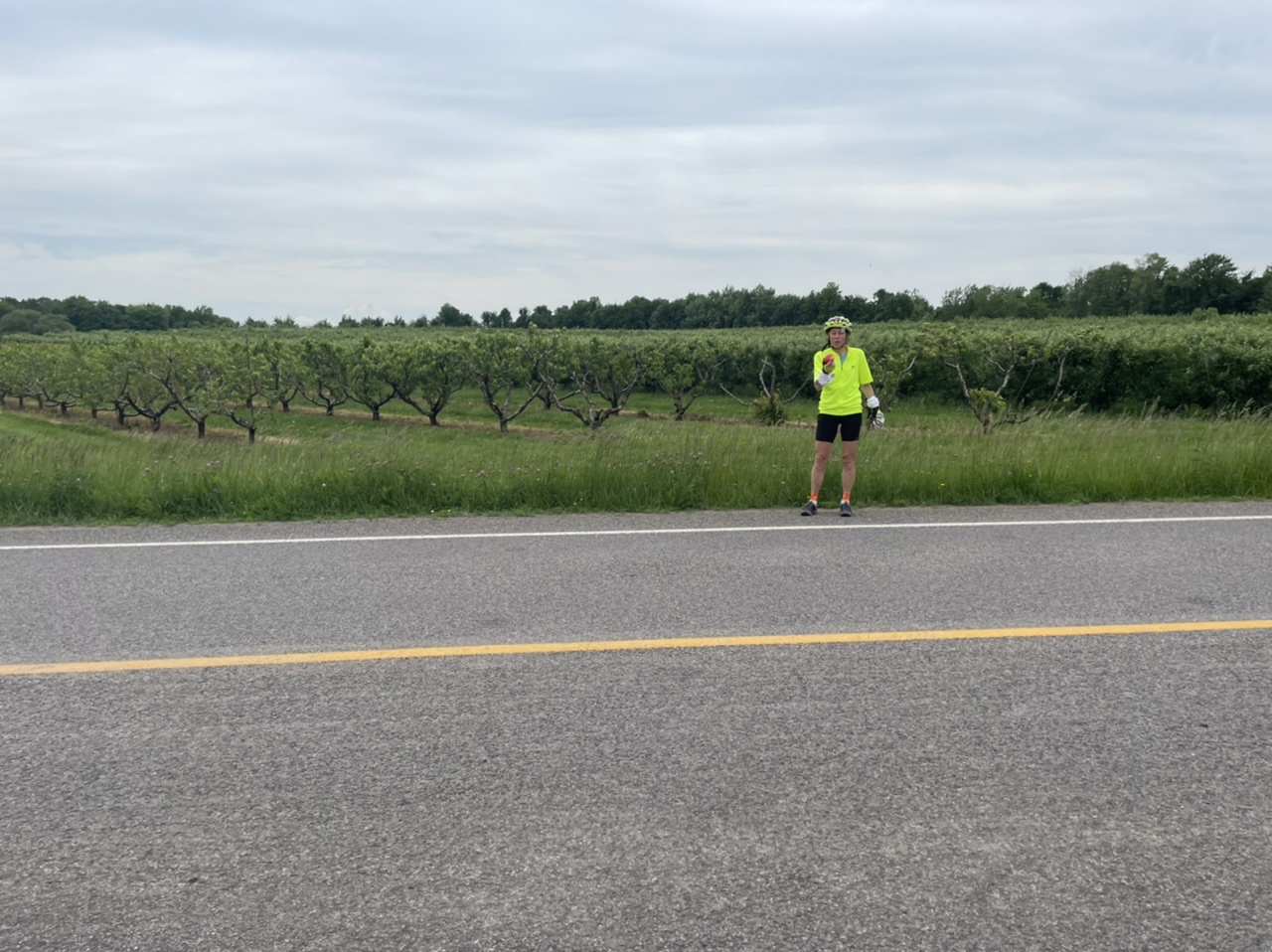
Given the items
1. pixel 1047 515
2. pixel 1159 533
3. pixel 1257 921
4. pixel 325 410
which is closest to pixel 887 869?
pixel 1257 921

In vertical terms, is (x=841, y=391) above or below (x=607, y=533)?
above

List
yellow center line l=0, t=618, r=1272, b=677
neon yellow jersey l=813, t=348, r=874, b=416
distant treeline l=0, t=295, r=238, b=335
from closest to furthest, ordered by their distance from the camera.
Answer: yellow center line l=0, t=618, r=1272, b=677
neon yellow jersey l=813, t=348, r=874, b=416
distant treeline l=0, t=295, r=238, b=335

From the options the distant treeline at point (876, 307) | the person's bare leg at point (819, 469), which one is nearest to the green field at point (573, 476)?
the person's bare leg at point (819, 469)

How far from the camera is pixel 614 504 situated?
986 centimetres

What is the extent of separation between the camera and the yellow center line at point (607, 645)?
Answer: 4922mm

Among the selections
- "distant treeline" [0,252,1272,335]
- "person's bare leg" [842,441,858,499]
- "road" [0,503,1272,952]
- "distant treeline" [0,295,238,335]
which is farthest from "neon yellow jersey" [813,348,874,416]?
"distant treeline" [0,295,238,335]

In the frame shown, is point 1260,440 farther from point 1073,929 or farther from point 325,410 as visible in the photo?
point 325,410

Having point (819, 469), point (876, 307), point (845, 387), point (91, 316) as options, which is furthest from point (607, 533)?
point (91, 316)

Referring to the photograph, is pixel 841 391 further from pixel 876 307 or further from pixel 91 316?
pixel 91 316

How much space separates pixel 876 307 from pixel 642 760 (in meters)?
96.0

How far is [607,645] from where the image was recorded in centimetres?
518

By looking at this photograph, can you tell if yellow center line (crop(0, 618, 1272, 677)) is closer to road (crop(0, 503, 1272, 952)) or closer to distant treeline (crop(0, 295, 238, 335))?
road (crop(0, 503, 1272, 952))

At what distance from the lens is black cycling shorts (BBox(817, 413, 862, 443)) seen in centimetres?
971

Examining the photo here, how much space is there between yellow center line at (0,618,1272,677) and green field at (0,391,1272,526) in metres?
4.41
